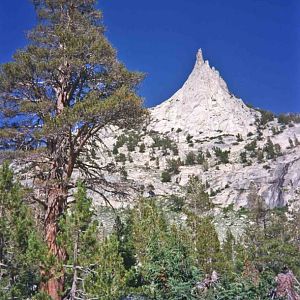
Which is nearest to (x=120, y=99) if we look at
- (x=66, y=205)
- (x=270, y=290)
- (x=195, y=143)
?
(x=66, y=205)

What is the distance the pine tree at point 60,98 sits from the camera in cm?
1214

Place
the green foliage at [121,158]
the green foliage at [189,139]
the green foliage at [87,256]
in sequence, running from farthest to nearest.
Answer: the green foliage at [189,139]
the green foliage at [121,158]
the green foliage at [87,256]

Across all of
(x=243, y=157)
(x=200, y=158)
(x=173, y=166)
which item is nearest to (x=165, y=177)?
(x=173, y=166)

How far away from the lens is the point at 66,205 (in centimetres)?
1249

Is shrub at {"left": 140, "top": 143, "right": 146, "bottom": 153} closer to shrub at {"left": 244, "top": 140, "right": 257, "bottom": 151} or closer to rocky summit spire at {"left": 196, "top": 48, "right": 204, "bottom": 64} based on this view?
shrub at {"left": 244, "top": 140, "right": 257, "bottom": 151}

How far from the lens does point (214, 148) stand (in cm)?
9475

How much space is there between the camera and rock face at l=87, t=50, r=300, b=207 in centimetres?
6969

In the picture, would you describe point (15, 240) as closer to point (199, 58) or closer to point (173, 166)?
point (173, 166)

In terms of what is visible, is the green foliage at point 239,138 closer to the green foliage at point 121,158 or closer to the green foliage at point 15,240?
the green foliage at point 121,158

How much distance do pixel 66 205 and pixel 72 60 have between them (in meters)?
3.93

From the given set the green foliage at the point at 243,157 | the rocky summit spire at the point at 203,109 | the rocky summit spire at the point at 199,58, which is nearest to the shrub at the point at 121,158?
the green foliage at the point at 243,157

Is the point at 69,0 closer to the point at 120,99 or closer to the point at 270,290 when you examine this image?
the point at 120,99

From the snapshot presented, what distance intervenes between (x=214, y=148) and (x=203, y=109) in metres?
23.2

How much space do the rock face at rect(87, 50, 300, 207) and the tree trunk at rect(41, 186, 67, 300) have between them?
37.6 metres
